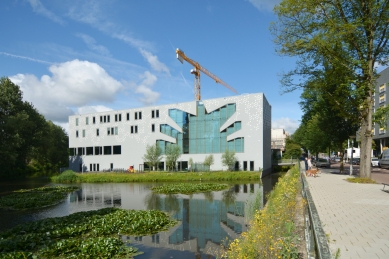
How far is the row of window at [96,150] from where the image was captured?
5878cm

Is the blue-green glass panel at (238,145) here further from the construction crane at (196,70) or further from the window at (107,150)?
the construction crane at (196,70)

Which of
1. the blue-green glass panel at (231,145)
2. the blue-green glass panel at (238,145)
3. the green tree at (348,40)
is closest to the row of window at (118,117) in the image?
the blue-green glass panel at (231,145)

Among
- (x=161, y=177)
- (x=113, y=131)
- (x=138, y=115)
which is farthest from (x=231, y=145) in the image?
(x=113, y=131)

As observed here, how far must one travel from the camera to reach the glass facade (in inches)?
1932

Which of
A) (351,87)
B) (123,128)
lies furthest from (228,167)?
(351,87)

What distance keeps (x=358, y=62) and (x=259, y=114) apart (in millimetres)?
27775

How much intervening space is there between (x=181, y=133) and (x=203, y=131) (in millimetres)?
4232

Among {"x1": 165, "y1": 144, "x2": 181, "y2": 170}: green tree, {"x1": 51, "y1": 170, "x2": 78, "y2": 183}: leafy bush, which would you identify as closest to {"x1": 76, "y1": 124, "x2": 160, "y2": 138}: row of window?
{"x1": 165, "y1": 144, "x2": 181, "y2": 170}: green tree

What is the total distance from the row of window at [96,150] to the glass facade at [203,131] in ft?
32.7

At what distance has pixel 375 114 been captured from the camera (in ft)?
68.8

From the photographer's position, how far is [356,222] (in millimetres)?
8969

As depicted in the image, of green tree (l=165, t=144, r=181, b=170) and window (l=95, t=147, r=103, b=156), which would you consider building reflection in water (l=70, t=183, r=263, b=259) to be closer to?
green tree (l=165, t=144, r=181, b=170)

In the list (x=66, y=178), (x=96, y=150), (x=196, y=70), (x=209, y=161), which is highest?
(x=196, y=70)

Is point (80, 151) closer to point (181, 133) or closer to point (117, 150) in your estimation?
point (117, 150)
